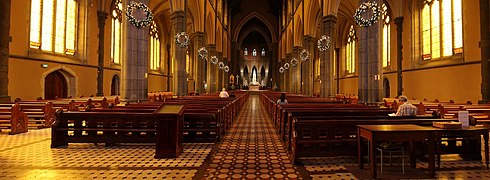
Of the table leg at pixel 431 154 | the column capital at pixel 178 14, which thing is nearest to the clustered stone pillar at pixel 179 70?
the column capital at pixel 178 14

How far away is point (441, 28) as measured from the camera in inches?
754

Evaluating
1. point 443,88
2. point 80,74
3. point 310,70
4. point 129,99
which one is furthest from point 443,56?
point 80,74

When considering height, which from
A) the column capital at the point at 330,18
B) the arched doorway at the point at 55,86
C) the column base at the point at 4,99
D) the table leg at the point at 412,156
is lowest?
the table leg at the point at 412,156

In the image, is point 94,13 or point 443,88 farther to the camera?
point 94,13

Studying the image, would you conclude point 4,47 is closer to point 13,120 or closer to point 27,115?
point 27,115

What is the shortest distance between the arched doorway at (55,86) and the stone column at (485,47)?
79.6 feet

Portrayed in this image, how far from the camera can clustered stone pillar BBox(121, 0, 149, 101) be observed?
14.0 meters

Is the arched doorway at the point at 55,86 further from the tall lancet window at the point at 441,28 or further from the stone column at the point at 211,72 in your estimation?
the tall lancet window at the point at 441,28

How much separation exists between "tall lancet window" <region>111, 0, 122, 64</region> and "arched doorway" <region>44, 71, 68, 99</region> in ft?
18.0

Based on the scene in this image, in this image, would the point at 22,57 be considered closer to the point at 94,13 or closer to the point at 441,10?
the point at 94,13

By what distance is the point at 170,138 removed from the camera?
603 cm

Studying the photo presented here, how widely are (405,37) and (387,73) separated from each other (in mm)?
3857

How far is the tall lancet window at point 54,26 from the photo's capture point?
17812 mm

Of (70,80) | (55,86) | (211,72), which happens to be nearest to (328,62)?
(211,72)
